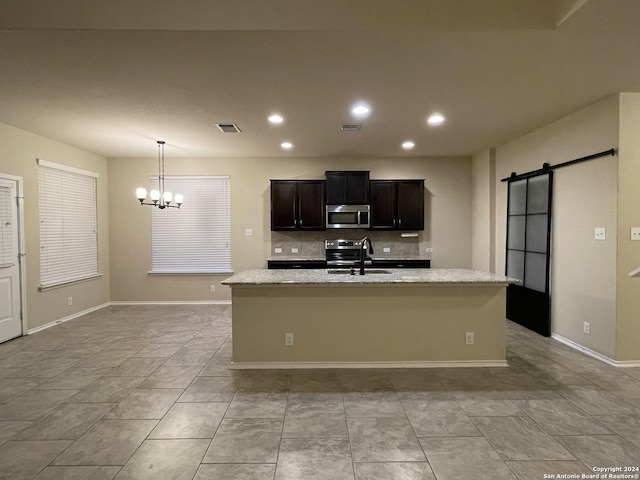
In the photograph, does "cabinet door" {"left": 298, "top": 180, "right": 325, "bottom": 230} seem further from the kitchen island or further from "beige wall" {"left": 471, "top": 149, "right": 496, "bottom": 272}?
"beige wall" {"left": 471, "top": 149, "right": 496, "bottom": 272}

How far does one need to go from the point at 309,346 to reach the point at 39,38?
3.12 meters

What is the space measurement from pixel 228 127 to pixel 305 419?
336 cm

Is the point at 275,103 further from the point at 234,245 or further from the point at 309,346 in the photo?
the point at 234,245

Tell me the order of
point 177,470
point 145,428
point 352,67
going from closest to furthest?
point 177,470
point 145,428
point 352,67

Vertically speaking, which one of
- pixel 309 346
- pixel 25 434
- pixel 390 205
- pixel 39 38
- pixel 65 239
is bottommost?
pixel 25 434

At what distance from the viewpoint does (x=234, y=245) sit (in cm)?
597

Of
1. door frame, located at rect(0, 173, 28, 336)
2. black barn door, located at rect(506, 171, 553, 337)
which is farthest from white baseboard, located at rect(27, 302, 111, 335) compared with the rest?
black barn door, located at rect(506, 171, 553, 337)

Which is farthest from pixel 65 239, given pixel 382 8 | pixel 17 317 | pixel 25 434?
pixel 382 8

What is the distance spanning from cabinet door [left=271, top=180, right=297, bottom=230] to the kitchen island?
100 inches

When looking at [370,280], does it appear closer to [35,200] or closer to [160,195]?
[160,195]

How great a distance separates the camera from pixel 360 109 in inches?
136

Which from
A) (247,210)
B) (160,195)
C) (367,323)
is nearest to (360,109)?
(367,323)

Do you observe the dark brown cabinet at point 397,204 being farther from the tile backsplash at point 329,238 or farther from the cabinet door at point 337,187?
the cabinet door at point 337,187

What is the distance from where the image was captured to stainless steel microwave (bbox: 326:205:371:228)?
565 centimetres
